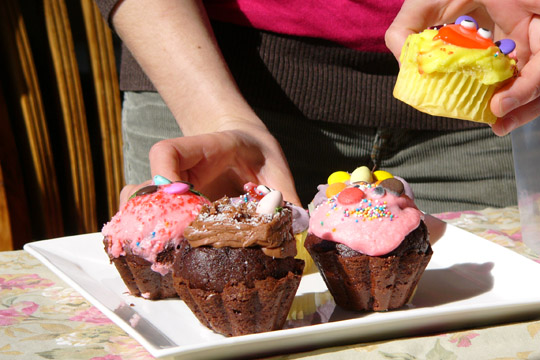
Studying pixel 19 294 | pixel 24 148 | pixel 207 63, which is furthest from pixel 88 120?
pixel 19 294

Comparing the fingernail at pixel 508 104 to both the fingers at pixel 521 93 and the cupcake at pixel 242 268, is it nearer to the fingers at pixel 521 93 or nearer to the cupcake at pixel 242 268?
the fingers at pixel 521 93

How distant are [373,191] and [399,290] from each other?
229 mm

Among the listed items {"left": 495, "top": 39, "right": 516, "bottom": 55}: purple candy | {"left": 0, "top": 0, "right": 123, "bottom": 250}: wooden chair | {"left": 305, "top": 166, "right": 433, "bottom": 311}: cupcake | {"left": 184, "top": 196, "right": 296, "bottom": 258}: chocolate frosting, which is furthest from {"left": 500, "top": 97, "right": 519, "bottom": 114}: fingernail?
{"left": 0, "top": 0, "right": 123, "bottom": 250}: wooden chair

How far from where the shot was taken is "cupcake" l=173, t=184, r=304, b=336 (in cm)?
121

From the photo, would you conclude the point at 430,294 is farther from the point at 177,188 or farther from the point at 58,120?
the point at 58,120

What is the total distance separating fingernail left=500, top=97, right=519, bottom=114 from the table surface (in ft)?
1.55

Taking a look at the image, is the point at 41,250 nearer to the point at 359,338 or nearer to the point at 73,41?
the point at 359,338

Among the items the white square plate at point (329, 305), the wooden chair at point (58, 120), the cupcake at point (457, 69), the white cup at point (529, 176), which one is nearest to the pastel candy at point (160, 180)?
the white square plate at point (329, 305)

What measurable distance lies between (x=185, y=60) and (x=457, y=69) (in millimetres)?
973

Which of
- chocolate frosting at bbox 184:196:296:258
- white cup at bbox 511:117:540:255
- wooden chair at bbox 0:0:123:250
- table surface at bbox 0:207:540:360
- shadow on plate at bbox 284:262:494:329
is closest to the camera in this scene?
table surface at bbox 0:207:540:360

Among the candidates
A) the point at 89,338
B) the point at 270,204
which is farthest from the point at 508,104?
the point at 89,338

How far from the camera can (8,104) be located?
270cm

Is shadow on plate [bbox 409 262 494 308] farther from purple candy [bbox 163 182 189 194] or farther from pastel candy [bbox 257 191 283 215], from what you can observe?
purple candy [bbox 163 182 189 194]

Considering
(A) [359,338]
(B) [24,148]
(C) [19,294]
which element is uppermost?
(A) [359,338]
